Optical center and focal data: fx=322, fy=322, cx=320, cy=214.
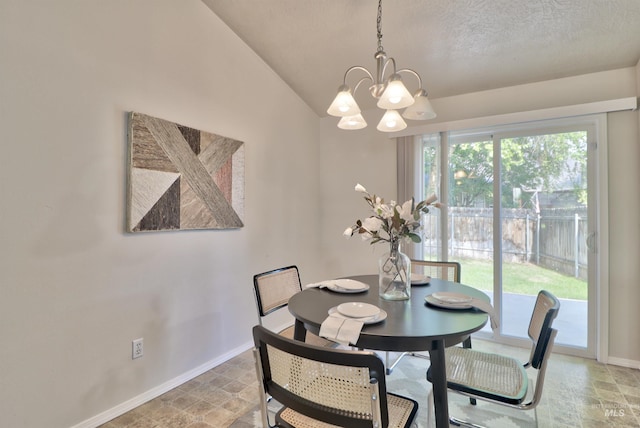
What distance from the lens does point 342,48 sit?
8.94 feet

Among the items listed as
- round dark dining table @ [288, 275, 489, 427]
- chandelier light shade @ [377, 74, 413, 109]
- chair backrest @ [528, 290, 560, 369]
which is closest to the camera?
round dark dining table @ [288, 275, 489, 427]

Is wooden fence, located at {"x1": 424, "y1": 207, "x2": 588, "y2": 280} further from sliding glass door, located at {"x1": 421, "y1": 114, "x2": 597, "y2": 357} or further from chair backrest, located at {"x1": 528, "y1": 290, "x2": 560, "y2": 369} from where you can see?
chair backrest, located at {"x1": 528, "y1": 290, "x2": 560, "y2": 369}

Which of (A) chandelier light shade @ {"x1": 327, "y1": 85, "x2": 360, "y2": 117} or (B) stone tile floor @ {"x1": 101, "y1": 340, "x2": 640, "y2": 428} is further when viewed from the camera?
(B) stone tile floor @ {"x1": 101, "y1": 340, "x2": 640, "y2": 428}

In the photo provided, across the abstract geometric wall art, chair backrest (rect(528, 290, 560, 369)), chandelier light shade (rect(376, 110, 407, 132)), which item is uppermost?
chandelier light shade (rect(376, 110, 407, 132))

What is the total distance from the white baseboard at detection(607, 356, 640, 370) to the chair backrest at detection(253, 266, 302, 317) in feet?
8.42

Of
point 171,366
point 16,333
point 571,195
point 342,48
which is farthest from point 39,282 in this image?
point 571,195

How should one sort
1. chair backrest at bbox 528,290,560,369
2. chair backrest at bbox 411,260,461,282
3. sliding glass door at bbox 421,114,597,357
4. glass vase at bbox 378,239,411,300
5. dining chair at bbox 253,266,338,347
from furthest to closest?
sliding glass door at bbox 421,114,597,357 < chair backrest at bbox 411,260,461,282 < dining chair at bbox 253,266,338,347 < glass vase at bbox 378,239,411,300 < chair backrest at bbox 528,290,560,369

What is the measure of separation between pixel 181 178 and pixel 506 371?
2.27m

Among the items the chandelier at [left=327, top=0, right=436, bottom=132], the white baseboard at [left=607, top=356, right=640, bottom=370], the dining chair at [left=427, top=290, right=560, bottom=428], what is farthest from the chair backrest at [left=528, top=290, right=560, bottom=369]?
the white baseboard at [left=607, top=356, right=640, bottom=370]

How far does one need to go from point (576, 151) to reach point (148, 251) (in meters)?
3.43

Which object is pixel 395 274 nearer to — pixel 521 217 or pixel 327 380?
pixel 327 380

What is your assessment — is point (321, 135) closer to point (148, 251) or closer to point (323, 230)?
point (323, 230)

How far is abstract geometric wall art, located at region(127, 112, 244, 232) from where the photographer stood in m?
2.01

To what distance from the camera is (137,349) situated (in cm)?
205
